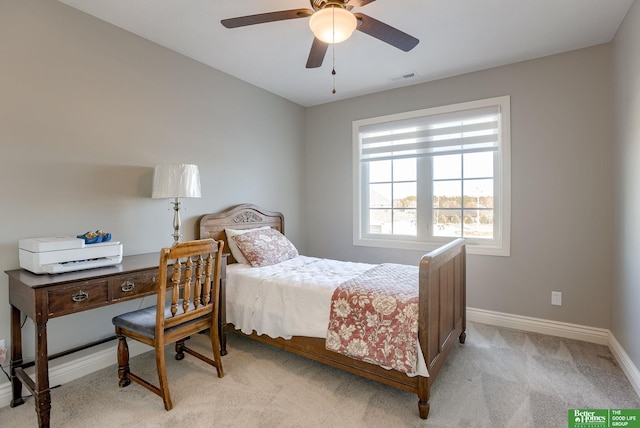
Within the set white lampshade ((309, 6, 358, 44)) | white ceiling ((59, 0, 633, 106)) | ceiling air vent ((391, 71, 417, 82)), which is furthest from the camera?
ceiling air vent ((391, 71, 417, 82))

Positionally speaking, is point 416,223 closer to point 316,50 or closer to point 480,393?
point 480,393

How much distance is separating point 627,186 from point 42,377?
376cm

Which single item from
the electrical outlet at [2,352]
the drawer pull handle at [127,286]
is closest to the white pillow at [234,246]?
the drawer pull handle at [127,286]

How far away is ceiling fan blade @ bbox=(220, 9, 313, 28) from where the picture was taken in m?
1.67

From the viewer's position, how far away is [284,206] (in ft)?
13.1

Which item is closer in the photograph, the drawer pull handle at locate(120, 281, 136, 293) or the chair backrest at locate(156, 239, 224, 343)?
the chair backrest at locate(156, 239, 224, 343)

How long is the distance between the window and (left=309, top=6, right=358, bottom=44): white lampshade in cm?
204

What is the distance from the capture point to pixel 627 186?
2.23 meters

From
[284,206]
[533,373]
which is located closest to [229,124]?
[284,206]

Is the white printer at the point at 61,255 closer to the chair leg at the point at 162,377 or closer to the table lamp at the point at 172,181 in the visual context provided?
the table lamp at the point at 172,181

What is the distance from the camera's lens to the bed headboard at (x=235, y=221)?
9.73ft

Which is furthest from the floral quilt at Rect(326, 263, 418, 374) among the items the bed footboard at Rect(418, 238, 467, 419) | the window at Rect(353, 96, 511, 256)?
the window at Rect(353, 96, 511, 256)

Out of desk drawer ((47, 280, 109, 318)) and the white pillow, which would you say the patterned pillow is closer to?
the white pillow

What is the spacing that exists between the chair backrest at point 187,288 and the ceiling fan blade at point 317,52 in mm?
1372
